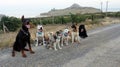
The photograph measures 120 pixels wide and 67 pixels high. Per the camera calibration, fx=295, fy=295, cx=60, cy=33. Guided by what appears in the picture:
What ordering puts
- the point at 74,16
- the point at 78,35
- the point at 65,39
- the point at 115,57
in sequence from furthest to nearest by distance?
the point at 74,16 < the point at 78,35 < the point at 65,39 < the point at 115,57

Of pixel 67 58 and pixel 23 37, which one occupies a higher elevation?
pixel 23 37

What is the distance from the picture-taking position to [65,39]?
1573cm

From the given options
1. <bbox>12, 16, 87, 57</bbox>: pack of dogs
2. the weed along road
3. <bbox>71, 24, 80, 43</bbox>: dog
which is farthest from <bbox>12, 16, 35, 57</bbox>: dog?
<bbox>71, 24, 80, 43</bbox>: dog

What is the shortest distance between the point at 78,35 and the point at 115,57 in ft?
15.9

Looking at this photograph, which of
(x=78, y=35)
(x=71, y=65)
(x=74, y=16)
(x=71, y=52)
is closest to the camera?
(x=71, y=65)

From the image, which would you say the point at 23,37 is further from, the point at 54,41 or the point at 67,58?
the point at 54,41

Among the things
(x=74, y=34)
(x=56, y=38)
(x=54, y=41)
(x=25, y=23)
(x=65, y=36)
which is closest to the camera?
(x=25, y=23)

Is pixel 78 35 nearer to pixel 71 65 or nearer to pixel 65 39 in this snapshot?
pixel 65 39

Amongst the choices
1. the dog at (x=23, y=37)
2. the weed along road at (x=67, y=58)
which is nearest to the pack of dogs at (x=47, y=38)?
the dog at (x=23, y=37)

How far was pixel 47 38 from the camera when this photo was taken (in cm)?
1514

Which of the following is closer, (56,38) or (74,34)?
(56,38)

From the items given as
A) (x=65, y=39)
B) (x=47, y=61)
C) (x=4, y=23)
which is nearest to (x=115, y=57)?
(x=47, y=61)

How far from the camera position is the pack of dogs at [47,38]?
11922 mm

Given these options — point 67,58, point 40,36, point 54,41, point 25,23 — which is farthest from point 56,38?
point 25,23
